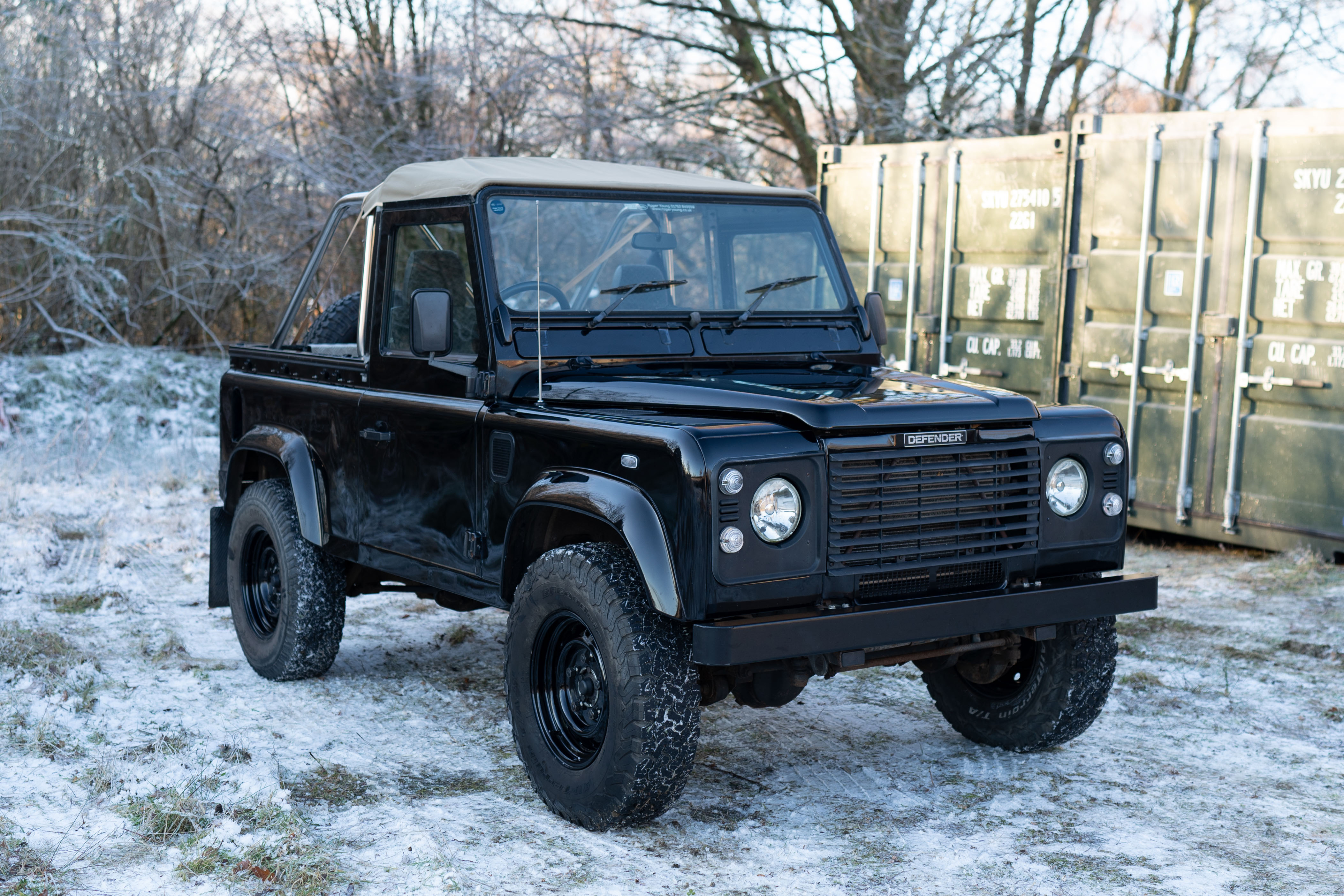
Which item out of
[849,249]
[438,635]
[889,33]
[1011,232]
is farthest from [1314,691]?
[889,33]

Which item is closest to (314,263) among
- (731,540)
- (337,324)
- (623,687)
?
(337,324)

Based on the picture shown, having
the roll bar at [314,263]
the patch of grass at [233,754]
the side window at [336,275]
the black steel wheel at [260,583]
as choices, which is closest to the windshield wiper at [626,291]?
the side window at [336,275]

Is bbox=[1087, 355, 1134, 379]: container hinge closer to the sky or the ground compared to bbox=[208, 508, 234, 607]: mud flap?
closer to the sky

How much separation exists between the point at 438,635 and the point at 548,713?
8.42 feet

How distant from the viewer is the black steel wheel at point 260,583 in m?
6.00

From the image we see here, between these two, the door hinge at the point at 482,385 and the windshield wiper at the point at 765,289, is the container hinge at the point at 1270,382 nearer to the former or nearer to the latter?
the windshield wiper at the point at 765,289

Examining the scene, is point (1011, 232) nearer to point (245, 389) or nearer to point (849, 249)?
point (849, 249)

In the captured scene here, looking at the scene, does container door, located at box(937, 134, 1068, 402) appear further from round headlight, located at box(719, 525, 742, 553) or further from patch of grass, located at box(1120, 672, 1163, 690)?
round headlight, located at box(719, 525, 742, 553)

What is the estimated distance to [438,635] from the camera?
264 inches

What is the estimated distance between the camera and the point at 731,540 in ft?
12.0

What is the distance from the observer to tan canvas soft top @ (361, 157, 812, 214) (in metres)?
4.87

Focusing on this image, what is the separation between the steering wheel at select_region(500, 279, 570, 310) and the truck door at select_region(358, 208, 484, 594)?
120 millimetres

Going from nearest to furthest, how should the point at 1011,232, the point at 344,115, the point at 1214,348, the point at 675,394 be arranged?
the point at 675,394, the point at 1214,348, the point at 1011,232, the point at 344,115

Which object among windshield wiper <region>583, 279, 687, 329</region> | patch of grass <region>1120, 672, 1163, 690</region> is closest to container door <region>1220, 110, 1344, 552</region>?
patch of grass <region>1120, 672, 1163, 690</region>
